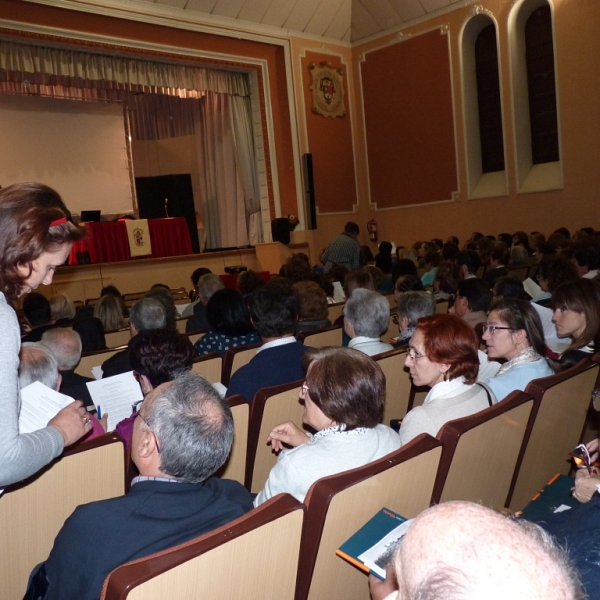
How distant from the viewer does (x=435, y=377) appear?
2188mm

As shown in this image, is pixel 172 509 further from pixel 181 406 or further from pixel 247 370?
pixel 247 370

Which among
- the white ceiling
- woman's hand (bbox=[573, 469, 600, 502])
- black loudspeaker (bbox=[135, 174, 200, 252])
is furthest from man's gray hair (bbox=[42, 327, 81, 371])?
black loudspeaker (bbox=[135, 174, 200, 252])

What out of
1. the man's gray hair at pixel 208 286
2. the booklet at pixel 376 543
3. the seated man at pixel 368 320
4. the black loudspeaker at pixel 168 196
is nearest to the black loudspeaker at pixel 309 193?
the black loudspeaker at pixel 168 196

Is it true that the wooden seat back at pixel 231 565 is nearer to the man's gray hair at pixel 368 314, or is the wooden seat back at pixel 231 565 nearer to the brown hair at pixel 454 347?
the brown hair at pixel 454 347

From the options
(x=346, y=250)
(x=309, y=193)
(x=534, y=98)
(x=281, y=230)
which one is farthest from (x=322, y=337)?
(x=534, y=98)

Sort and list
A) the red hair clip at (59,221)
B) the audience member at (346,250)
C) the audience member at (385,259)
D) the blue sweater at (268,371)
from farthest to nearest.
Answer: the audience member at (346,250) → the audience member at (385,259) → the blue sweater at (268,371) → the red hair clip at (59,221)

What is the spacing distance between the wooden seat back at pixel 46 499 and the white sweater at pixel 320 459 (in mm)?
453

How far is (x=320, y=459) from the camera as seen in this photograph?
5.48 feet

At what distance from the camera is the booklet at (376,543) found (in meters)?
1.18

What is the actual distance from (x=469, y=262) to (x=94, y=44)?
19.9 feet

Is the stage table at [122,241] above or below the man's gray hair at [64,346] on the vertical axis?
above

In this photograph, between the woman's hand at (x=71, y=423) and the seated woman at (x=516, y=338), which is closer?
the woman's hand at (x=71, y=423)

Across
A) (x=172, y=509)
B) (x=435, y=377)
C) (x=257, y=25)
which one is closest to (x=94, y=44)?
(x=257, y=25)

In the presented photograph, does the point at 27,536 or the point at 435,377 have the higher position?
the point at 435,377
